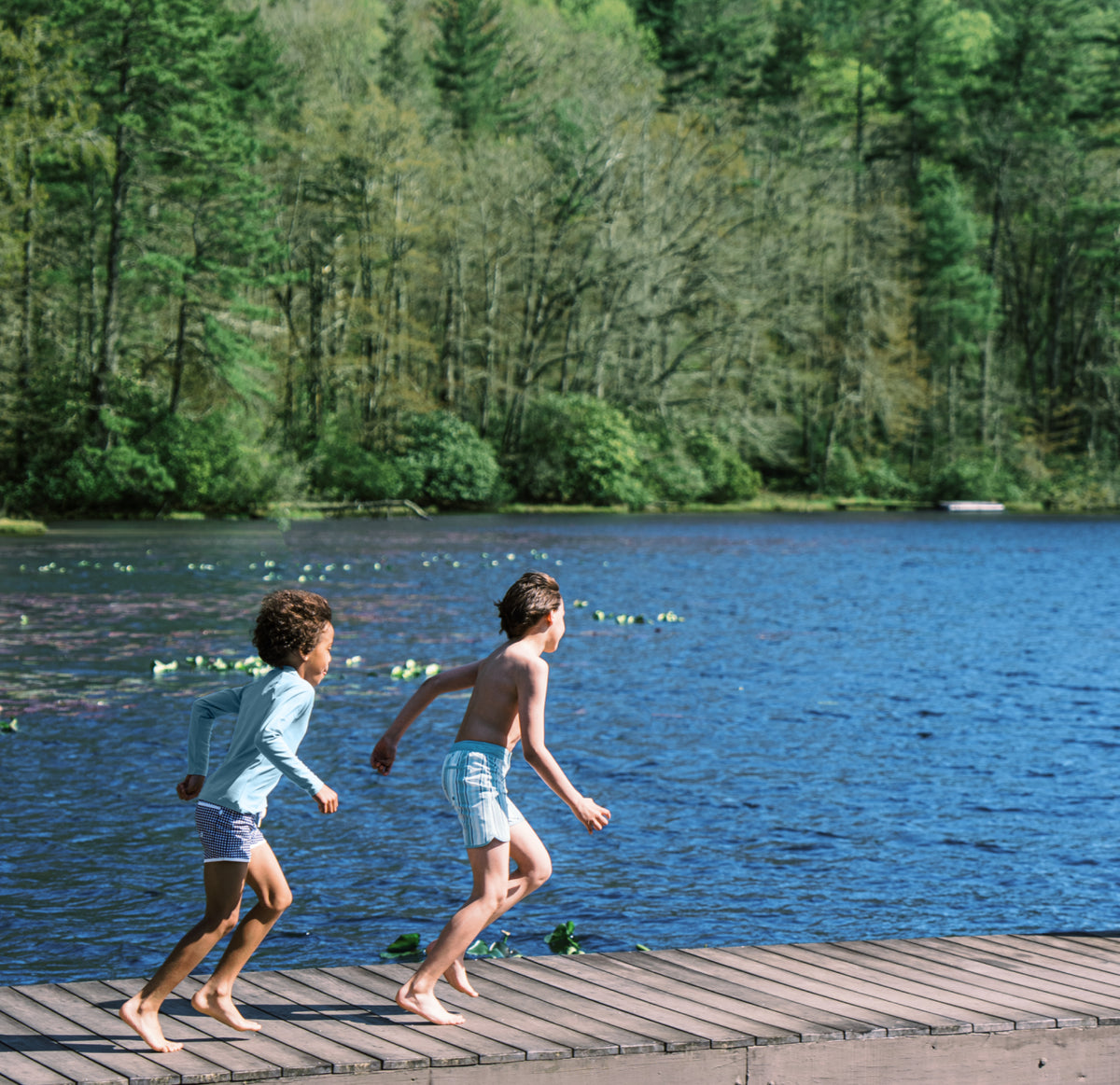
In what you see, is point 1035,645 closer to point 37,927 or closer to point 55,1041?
point 37,927

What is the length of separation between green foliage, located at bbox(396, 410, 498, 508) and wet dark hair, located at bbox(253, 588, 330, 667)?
5826cm

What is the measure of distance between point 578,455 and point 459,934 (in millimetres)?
60471

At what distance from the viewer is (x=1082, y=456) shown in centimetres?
8212

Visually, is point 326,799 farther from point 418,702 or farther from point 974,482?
point 974,482

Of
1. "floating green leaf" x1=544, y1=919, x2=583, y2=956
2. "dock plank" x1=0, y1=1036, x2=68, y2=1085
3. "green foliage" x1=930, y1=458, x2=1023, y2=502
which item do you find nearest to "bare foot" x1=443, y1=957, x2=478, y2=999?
"dock plank" x1=0, y1=1036, x2=68, y2=1085

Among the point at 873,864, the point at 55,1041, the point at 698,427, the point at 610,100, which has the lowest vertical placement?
the point at 873,864

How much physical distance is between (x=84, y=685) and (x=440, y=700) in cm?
429

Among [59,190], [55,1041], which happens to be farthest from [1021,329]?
[55,1041]

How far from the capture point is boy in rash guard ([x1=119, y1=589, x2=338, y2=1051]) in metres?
4.92

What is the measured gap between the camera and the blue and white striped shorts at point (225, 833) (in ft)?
16.2

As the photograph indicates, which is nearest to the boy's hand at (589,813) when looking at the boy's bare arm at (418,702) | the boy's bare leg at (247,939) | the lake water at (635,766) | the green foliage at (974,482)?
the boy's bare arm at (418,702)

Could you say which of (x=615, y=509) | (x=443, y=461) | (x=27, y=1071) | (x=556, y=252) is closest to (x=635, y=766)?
(x=27, y=1071)

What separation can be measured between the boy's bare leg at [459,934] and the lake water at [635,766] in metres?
2.92

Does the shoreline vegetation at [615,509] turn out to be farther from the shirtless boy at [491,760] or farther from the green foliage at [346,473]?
the shirtless boy at [491,760]
